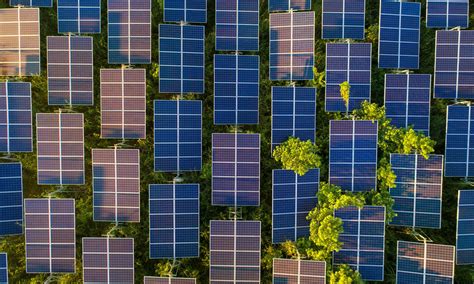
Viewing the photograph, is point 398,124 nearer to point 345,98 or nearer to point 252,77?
point 345,98

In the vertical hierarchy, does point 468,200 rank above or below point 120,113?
below

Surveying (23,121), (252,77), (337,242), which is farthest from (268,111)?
(23,121)

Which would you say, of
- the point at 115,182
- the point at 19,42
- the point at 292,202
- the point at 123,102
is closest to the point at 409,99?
the point at 292,202

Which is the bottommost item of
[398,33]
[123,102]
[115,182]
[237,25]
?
[115,182]

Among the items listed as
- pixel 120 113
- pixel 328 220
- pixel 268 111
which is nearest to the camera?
pixel 328 220

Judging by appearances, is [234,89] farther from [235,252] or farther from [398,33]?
[398,33]

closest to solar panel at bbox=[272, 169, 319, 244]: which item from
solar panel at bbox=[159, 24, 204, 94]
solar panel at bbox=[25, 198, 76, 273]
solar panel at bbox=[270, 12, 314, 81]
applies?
solar panel at bbox=[270, 12, 314, 81]

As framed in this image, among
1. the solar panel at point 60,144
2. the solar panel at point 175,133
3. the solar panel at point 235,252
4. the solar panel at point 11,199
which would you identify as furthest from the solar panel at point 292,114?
the solar panel at point 11,199
